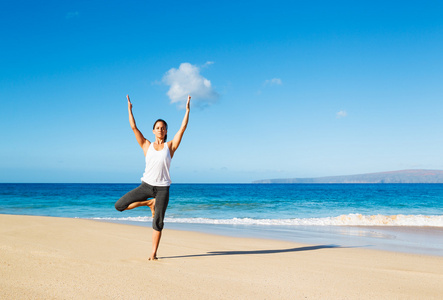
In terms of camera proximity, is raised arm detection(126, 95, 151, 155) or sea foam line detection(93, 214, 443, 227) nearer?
raised arm detection(126, 95, 151, 155)

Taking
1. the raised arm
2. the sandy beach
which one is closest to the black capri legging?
the raised arm

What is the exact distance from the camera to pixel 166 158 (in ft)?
16.3

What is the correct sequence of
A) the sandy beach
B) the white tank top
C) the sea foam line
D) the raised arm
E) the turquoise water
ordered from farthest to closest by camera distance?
the turquoise water → the sea foam line → the raised arm → the white tank top → the sandy beach

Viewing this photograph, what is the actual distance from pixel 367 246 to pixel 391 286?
3941 millimetres

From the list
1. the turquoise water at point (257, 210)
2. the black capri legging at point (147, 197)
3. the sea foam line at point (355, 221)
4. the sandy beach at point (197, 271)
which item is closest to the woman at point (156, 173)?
the black capri legging at point (147, 197)

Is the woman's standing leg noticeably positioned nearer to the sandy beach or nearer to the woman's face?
the sandy beach

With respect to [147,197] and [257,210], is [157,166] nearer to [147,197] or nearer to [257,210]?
[147,197]

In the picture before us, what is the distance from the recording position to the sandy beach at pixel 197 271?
358cm

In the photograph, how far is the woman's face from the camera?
5.15m

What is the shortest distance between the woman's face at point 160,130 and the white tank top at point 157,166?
185mm

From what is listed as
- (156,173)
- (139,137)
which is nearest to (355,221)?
(156,173)

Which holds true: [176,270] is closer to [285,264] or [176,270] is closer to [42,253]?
[285,264]

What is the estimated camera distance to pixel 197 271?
14.9ft

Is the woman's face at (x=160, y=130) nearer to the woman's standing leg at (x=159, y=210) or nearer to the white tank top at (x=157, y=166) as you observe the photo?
the white tank top at (x=157, y=166)
